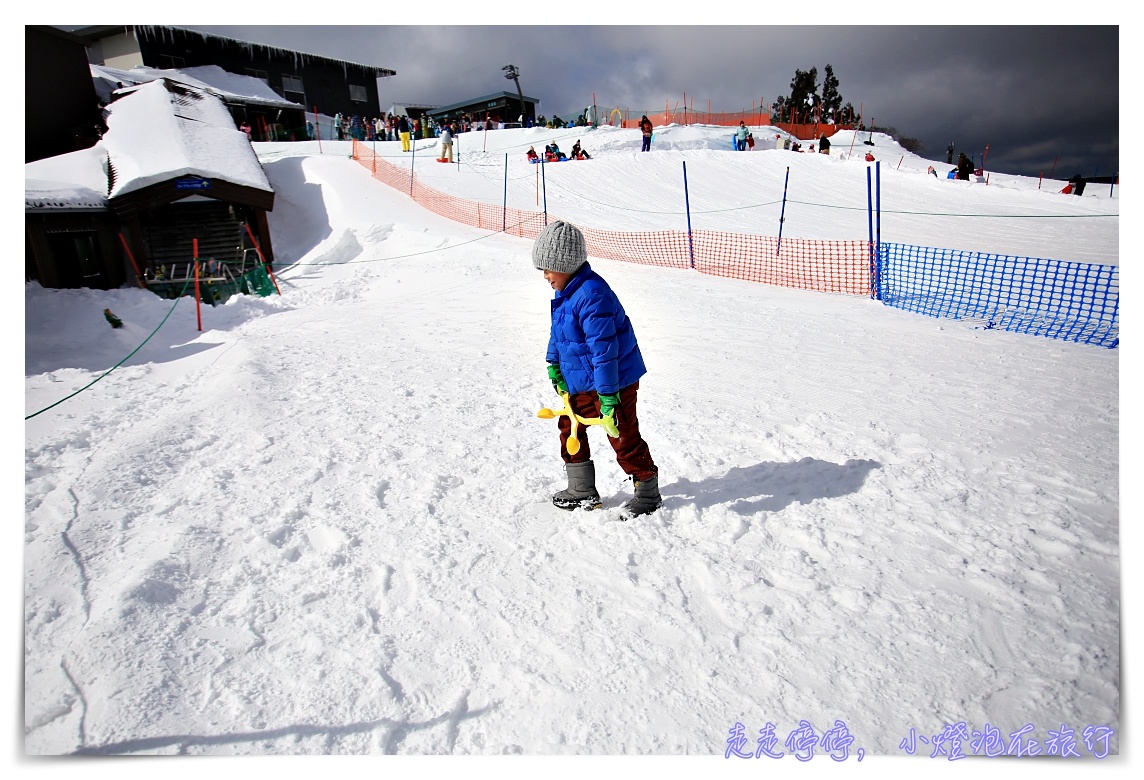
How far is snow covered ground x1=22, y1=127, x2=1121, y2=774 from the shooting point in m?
2.06

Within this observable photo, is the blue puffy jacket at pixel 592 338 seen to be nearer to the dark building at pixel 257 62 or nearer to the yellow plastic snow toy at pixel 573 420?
the yellow plastic snow toy at pixel 573 420

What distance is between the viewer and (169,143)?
1561cm

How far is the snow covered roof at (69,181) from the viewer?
40.8ft

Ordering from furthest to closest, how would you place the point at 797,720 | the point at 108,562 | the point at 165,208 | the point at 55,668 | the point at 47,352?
the point at 165,208, the point at 47,352, the point at 108,562, the point at 55,668, the point at 797,720

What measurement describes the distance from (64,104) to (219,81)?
18967 millimetres

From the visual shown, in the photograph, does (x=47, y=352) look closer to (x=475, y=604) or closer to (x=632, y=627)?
(x=475, y=604)

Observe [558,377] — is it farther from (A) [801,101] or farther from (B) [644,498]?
(A) [801,101]

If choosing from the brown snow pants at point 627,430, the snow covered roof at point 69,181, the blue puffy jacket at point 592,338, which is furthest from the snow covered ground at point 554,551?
the snow covered roof at point 69,181

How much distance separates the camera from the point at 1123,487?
9.38 feet

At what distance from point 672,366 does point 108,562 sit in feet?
14.8

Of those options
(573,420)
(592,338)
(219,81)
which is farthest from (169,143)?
(219,81)

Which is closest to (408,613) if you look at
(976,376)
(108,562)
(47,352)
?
(108,562)

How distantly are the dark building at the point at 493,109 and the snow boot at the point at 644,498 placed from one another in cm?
4923

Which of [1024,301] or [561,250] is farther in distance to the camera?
[1024,301]
